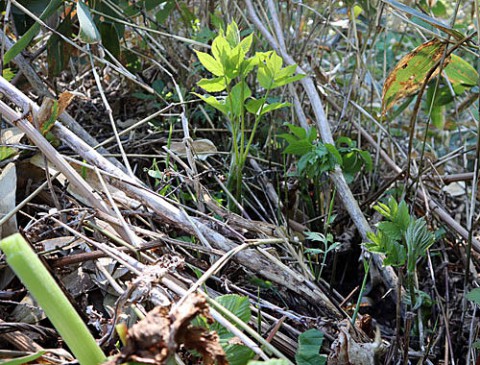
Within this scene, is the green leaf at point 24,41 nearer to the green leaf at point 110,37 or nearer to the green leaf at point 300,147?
the green leaf at point 110,37

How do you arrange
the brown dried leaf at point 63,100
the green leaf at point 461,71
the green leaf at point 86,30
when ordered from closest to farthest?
the brown dried leaf at point 63,100, the green leaf at point 86,30, the green leaf at point 461,71

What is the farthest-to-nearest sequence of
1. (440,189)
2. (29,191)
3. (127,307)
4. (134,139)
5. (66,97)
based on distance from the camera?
(134,139) → (440,189) → (29,191) → (66,97) → (127,307)

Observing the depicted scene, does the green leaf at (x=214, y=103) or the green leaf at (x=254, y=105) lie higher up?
the green leaf at (x=214, y=103)

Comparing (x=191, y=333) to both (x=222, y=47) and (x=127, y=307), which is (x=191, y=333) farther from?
(x=222, y=47)

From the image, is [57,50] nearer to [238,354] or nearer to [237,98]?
[237,98]

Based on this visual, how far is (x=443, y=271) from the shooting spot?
3.73 ft

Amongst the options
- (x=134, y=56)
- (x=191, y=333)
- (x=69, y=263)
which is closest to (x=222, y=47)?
(x=69, y=263)

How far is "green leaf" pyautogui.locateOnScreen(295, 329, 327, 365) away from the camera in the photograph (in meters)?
0.72

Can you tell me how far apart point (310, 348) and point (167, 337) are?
0.28 m

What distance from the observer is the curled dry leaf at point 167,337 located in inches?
20.3

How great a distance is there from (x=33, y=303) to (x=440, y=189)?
0.92 m

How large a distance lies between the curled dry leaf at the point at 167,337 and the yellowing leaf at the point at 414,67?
734 mm

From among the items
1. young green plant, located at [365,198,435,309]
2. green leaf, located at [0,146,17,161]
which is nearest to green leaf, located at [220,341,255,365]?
young green plant, located at [365,198,435,309]

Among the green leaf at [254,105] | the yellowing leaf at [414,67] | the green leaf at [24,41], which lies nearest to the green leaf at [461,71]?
the yellowing leaf at [414,67]
